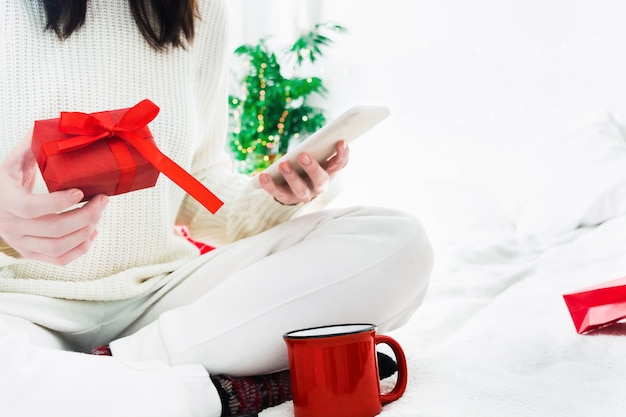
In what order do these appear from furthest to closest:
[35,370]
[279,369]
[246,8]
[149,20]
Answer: [246,8]
[149,20]
[279,369]
[35,370]

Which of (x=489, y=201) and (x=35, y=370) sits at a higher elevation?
(x=35, y=370)

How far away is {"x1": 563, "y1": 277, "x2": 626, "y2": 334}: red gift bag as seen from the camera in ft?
3.12

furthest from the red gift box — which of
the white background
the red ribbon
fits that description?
the white background

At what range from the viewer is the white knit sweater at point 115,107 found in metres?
0.99

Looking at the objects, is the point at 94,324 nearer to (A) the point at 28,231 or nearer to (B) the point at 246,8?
(A) the point at 28,231

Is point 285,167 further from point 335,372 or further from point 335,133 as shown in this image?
point 335,372

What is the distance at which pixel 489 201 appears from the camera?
2.23 meters

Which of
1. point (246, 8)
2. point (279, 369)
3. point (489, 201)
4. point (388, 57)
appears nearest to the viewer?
point (279, 369)

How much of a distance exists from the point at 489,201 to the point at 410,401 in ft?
5.16

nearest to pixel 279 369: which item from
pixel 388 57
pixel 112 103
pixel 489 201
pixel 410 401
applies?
pixel 410 401

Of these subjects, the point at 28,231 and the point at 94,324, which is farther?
the point at 94,324

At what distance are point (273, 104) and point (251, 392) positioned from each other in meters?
2.48

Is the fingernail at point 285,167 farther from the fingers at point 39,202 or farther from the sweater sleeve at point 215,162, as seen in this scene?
the fingers at point 39,202

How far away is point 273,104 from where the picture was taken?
10.4 ft
